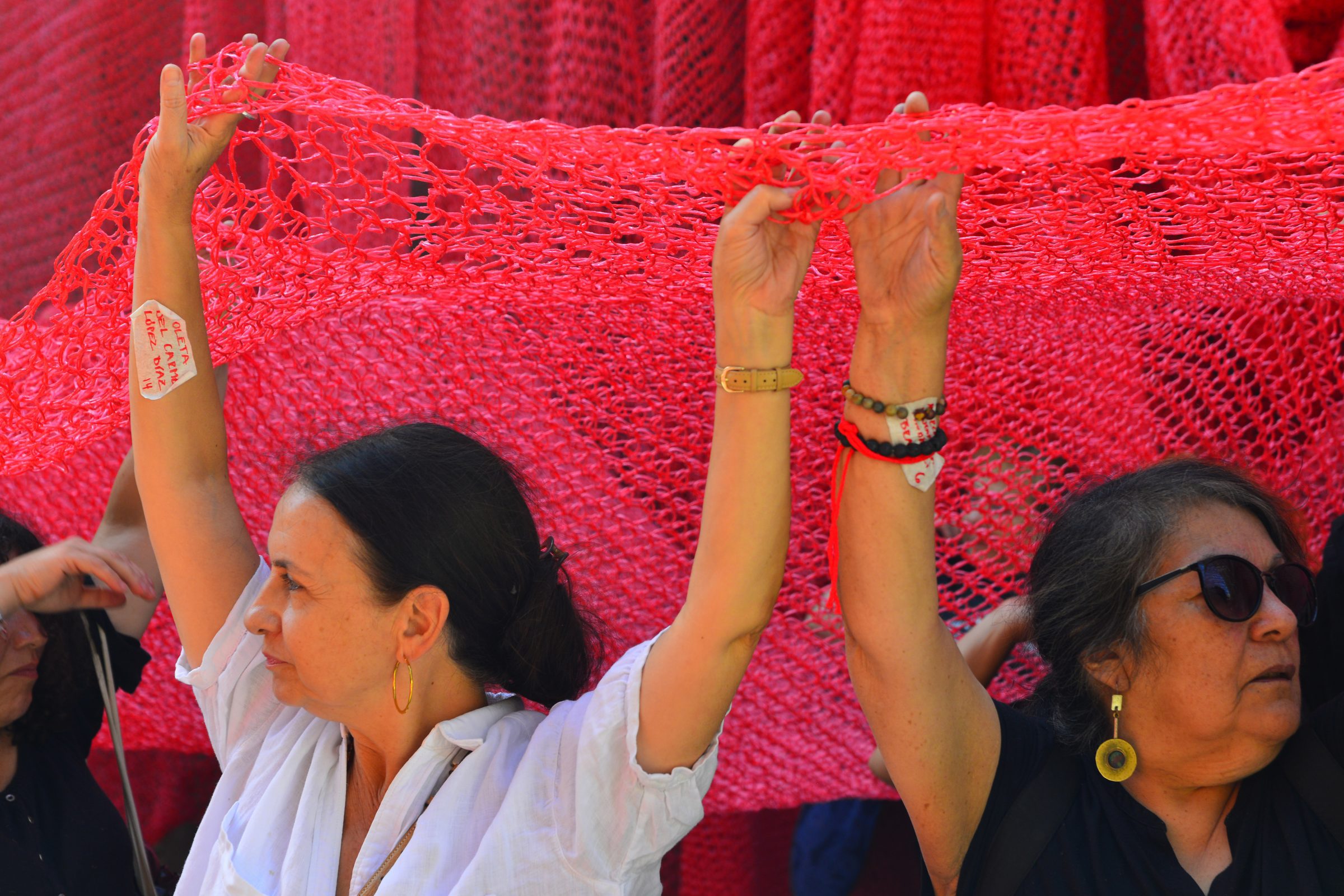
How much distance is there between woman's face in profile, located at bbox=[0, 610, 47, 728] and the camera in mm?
1196

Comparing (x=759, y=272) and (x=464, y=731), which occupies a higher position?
(x=759, y=272)

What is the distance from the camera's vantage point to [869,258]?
0.86 m

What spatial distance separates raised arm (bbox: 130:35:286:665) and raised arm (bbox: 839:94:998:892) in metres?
0.57

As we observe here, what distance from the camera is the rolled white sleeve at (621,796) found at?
0.86 m

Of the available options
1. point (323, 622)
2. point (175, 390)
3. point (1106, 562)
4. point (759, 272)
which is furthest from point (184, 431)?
point (1106, 562)

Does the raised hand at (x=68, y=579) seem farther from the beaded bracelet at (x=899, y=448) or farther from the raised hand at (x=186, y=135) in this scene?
the beaded bracelet at (x=899, y=448)

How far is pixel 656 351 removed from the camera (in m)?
1.35

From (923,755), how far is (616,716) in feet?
0.86

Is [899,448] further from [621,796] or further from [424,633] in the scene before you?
[424,633]

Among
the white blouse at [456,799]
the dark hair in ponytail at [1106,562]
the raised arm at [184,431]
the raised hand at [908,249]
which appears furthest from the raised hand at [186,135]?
the dark hair in ponytail at [1106,562]

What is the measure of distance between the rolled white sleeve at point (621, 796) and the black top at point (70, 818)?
608mm

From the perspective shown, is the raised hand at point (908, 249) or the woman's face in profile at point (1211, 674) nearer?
the raised hand at point (908, 249)

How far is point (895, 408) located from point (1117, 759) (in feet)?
1.34

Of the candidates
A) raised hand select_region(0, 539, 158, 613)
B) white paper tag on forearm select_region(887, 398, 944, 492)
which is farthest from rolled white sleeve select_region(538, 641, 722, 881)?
raised hand select_region(0, 539, 158, 613)
